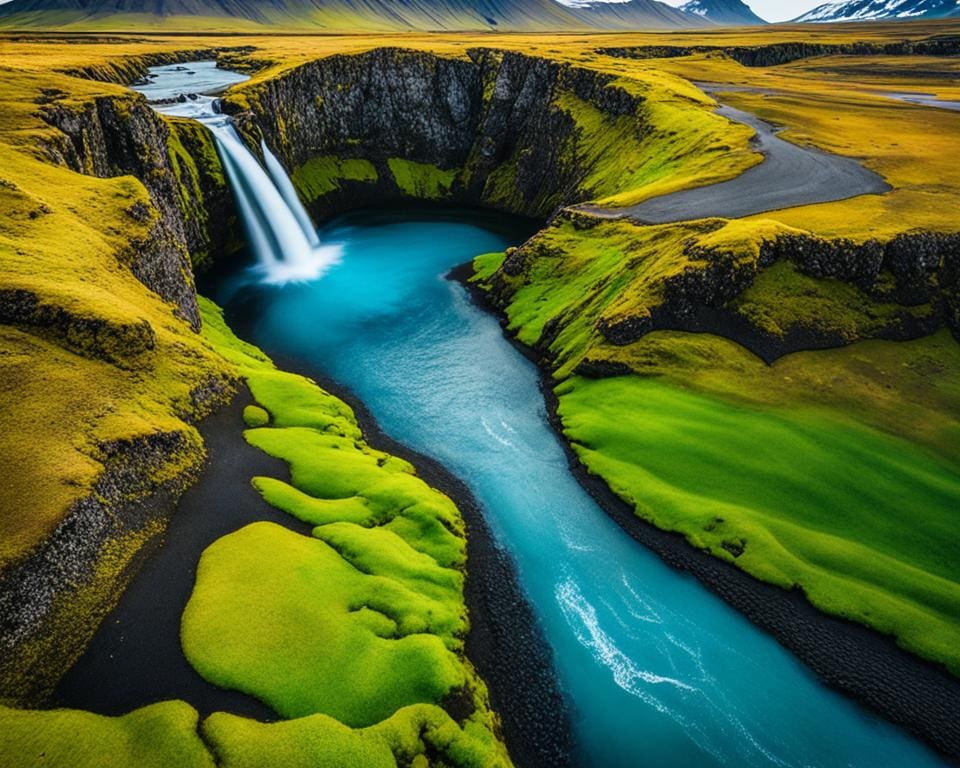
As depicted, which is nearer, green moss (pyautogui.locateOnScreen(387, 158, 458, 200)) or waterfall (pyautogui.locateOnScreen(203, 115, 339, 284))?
waterfall (pyautogui.locateOnScreen(203, 115, 339, 284))

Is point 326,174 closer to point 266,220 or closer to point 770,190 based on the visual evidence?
point 266,220

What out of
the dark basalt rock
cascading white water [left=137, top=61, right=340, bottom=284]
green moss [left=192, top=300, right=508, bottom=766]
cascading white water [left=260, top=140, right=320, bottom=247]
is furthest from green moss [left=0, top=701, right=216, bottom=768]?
cascading white water [left=260, top=140, right=320, bottom=247]

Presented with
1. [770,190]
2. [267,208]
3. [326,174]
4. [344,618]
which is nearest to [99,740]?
[344,618]

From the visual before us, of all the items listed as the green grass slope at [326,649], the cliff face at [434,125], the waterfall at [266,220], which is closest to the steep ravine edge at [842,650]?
the green grass slope at [326,649]

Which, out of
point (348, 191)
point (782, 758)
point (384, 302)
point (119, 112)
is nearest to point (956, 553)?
point (782, 758)

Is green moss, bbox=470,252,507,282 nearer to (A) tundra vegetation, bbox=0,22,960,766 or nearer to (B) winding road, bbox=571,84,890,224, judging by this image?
(A) tundra vegetation, bbox=0,22,960,766
